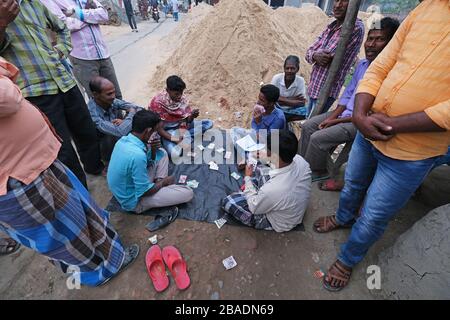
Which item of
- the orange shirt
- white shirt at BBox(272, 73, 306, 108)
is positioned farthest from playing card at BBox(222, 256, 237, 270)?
white shirt at BBox(272, 73, 306, 108)

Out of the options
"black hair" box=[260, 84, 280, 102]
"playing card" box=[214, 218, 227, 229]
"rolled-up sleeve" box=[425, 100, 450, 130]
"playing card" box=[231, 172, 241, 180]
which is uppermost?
"rolled-up sleeve" box=[425, 100, 450, 130]

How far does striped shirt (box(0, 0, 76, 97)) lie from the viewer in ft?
6.82

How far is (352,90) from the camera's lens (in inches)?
122

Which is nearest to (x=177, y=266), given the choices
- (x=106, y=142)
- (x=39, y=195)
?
(x=39, y=195)

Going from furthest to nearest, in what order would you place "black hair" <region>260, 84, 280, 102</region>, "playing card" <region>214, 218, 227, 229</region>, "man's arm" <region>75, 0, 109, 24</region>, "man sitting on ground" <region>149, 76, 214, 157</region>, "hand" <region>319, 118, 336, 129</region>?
"man sitting on ground" <region>149, 76, 214, 157</region>, "black hair" <region>260, 84, 280, 102</region>, "man's arm" <region>75, 0, 109, 24</region>, "hand" <region>319, 118, 336, 129</region>, "playing card" <region>214, 218, 227, 229</region>

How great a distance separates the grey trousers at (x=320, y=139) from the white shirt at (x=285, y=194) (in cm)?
81

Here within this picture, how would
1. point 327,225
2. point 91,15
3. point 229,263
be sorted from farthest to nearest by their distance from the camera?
point 91,15 → point 327,225 → point 229,263

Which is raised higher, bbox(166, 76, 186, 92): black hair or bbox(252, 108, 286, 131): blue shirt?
bbox(166, 76, 186, 92): black hair

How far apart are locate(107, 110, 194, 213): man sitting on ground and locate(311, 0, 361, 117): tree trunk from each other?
2.35 meters

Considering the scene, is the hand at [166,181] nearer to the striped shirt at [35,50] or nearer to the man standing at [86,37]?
the striped shirt at [35,50]

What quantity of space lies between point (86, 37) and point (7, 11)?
208 cm

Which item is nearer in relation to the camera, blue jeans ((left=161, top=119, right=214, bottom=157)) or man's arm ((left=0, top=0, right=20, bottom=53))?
man's arm ((left=0, top=0, right=20, bottom=53))

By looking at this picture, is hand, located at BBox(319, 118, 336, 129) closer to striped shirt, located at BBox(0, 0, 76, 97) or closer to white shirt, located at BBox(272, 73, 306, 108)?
white shirt, located at BBox(272, 73, 306, 108)

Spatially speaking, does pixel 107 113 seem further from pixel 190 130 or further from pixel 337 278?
pixel 337 278
